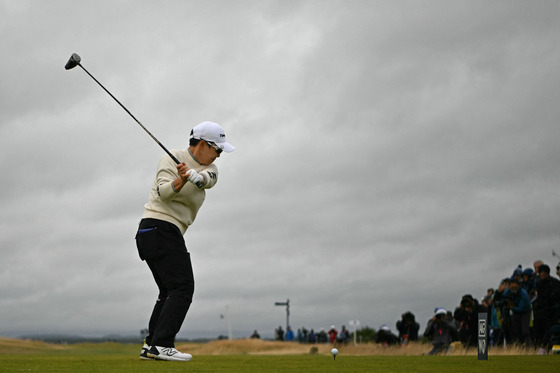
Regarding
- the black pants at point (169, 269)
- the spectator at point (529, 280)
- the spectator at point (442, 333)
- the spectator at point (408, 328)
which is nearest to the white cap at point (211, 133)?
the black pants at point (169, 269)

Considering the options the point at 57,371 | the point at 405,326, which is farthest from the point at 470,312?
the point at 57,371

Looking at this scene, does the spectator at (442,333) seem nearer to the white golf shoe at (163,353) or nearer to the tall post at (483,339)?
the tall post at (483,339)

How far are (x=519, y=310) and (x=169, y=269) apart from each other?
11793 mm

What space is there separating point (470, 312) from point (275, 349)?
2020cm

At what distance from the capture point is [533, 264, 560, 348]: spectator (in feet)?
51.5

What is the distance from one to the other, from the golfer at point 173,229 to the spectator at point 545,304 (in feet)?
35.3

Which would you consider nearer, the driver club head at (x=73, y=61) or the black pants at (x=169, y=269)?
the black pants at (x=169, y=269)

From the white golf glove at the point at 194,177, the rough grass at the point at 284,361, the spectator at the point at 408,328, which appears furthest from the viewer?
the spectator at the point at 408,328

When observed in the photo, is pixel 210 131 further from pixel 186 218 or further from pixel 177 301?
pixel 177 301

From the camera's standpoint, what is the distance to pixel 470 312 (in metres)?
18.0

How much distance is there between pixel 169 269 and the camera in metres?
7.40

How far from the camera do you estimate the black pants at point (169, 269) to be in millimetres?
7258

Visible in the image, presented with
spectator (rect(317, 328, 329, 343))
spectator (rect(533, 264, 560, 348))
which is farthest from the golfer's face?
spectator (rect(317, 328, 329, 343))

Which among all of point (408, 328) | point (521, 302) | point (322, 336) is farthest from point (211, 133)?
point (322, 336)
